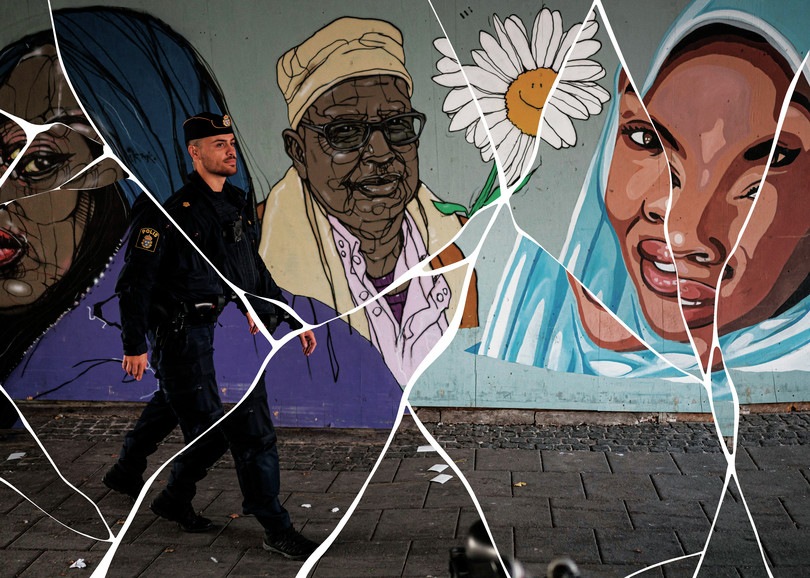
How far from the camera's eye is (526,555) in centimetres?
285

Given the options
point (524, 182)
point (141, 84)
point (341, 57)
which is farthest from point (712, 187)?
point (141, 84)

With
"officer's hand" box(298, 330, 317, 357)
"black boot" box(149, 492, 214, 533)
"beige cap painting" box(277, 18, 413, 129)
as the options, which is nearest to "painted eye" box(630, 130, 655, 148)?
"beige cap painting" box(277, 18, 413, 129)

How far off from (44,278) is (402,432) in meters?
2.29

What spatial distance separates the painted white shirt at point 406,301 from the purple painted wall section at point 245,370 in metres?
0.12

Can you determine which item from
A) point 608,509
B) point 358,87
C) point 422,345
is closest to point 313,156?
point 358,87

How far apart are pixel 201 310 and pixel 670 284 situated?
99.3 inches

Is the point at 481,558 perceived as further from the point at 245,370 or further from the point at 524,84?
the point at 245,370

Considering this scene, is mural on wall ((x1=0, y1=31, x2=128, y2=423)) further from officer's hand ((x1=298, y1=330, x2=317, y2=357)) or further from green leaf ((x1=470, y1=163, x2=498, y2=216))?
green leaf ((x1=470, y1=163, x2=498, y2=216))

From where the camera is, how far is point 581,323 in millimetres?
4383

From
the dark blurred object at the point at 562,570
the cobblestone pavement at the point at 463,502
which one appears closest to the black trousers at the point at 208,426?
the cobblestone pavement at the point at 463,502

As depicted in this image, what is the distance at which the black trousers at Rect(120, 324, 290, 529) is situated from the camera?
9.75 feet

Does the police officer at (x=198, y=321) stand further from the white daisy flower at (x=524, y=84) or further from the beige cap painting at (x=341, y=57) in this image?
the white daisy flower at (x=524, y=84)

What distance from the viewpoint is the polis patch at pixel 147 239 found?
293 cm

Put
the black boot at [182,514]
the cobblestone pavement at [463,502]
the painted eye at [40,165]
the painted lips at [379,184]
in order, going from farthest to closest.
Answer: the painted eye at [40,165] → the painted lips at [379,184] → the black boot at [182,514] → the cobblestone pavement at [463,502]
